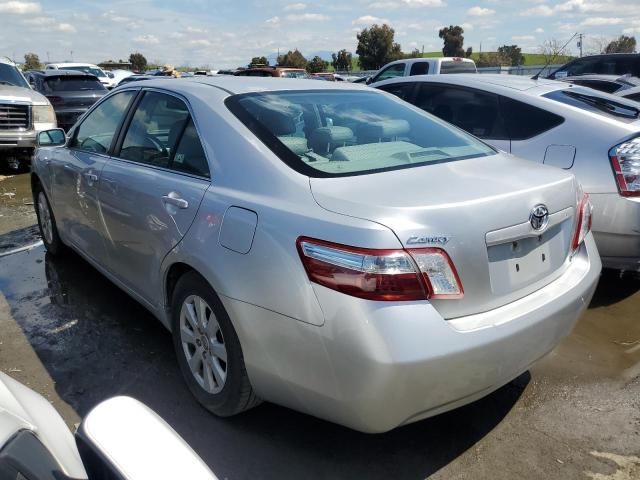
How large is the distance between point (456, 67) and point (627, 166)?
38.3 ft

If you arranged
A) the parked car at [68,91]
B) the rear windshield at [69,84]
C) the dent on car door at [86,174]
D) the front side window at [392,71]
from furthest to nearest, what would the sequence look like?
the front side window at [392,71] < the rear windshield at [69,84] < the parked car at [68,91] < the dent on car door at [86,174]

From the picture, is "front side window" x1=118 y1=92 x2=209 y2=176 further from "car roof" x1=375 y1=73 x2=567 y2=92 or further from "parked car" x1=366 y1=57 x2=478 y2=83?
"parked car" x1=366 y1=57 x2=478 y2=83

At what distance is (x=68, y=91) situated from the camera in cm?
1357

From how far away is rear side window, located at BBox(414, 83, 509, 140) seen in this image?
4.90 meters

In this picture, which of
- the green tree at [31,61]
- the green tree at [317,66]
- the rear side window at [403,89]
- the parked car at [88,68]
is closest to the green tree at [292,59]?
the green tree at [317,66]

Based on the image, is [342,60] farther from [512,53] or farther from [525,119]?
[525,119]

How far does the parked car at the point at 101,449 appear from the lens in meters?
1.20

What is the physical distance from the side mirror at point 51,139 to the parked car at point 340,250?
148cm

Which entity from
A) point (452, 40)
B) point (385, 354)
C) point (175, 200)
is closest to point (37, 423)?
point (385, 354)

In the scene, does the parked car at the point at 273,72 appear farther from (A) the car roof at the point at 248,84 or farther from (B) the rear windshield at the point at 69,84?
(A) the car roof at the point at 248,84

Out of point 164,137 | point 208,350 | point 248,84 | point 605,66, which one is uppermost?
point 248,84

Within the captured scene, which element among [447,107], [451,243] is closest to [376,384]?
[451,243]

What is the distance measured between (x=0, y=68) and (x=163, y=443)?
11727mm

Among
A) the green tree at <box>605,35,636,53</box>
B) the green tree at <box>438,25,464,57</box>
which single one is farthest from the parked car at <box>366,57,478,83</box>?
the green tree at <box>438,25,464,57</box>
